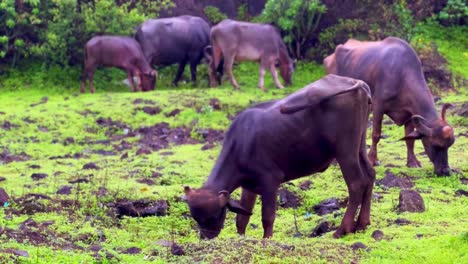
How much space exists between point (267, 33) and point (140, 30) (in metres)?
3.44

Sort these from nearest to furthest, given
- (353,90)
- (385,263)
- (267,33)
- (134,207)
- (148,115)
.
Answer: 1. (385,263)
2. (353,90)
3. (134,207)
4. (148,115)
5. (267,33)

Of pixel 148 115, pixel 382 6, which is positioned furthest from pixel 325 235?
pixel 382 6

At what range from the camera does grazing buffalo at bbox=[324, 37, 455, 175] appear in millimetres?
10555

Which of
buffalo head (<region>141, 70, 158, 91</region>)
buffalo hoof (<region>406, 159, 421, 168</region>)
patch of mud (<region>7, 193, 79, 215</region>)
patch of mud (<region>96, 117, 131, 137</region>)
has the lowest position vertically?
buffalo head (<region>141, 70, 158, 91</region>)

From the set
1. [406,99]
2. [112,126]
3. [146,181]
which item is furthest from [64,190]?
[112,126]

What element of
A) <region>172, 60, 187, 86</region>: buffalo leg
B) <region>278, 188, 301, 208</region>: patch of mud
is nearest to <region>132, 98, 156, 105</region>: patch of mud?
<region>172, 60, 187, 86</region>: buffalo leg

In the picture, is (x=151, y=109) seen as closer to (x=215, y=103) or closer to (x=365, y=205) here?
(x=215, y=103)

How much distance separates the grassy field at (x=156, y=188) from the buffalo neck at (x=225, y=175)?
1.92 feet

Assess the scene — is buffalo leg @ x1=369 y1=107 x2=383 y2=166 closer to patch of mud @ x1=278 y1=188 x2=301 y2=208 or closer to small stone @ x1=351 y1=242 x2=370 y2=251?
patch of mud @ x1=278 y1=188 x2=301 y2=208

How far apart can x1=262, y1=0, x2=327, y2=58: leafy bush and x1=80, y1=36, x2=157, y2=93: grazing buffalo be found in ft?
13.1

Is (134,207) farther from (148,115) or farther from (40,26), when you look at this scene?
(40,26)

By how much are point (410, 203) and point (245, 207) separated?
1806 mm

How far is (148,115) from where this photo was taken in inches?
637

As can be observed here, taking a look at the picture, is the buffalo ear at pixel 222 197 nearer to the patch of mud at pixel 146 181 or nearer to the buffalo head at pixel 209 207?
the buffalo head at pixel 209 207
